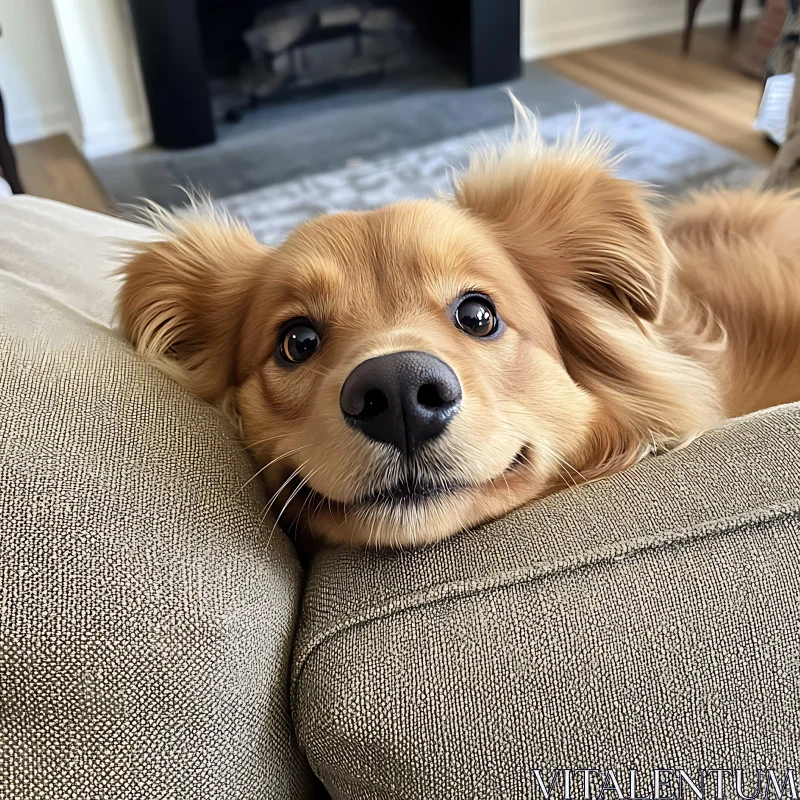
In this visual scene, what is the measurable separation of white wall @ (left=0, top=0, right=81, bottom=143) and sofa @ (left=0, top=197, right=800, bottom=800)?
18.4 ft

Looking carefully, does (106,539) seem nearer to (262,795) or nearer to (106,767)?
(106,767)

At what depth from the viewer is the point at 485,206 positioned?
4.79ft

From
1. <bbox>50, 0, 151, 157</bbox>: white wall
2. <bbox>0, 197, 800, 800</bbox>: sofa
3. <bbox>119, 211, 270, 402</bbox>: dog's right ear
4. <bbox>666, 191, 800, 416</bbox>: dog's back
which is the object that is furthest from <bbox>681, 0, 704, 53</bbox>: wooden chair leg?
<bbox>0, 197, 800, 800</bbox>: sofa

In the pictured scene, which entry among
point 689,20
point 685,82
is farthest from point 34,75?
point 689,20

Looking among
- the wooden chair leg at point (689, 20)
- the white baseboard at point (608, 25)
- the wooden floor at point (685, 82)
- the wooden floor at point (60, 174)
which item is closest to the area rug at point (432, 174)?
the wooden floor at point (685, 82)

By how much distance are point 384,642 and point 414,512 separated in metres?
0.21

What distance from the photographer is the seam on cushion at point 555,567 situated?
823 millimetres

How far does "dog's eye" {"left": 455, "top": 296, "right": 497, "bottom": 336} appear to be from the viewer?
1.24 m

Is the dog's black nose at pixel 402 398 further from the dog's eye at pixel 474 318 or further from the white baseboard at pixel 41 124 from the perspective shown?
the white baseboard at pixel 41 124

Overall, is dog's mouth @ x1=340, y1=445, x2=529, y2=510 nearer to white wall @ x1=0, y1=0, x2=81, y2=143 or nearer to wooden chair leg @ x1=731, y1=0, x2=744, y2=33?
white wall @ x1=0, y1=0, x2=81, y2=143

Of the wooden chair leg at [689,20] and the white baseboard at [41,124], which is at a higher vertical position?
the wooden chair leg at [689,20]

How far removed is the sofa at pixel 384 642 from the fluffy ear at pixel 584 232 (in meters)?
0.48

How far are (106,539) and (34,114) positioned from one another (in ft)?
20.1

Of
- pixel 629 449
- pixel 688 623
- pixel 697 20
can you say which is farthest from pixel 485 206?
pixel 697 20
